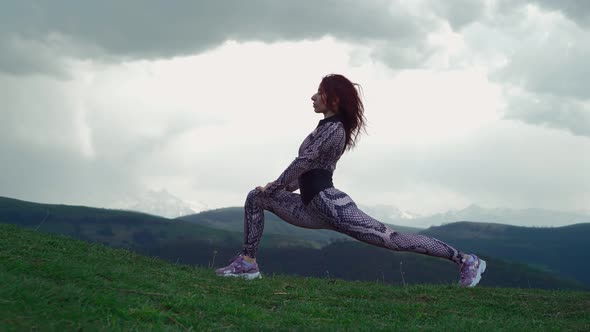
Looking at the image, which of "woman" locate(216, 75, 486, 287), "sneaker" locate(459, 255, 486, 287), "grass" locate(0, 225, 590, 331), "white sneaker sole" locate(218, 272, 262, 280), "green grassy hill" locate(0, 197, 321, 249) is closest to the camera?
"grass" locate(0, 225, 590, 331)

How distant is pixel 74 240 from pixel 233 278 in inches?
132

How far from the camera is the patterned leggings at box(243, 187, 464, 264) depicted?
32.1 feet

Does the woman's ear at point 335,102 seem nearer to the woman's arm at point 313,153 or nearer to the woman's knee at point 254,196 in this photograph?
the woman's arm at point 313,153

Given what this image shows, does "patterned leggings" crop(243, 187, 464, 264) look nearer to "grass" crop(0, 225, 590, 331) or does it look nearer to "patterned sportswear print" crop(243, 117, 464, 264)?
"patterned sportswear print" crop(243, 117, 464, 264)

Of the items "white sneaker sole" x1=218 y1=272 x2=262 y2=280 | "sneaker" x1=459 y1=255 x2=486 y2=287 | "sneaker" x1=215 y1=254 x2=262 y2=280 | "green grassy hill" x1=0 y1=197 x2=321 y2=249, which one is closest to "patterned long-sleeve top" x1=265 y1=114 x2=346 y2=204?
"sneaker" x1=215 y1=254 x2=262 y2=280

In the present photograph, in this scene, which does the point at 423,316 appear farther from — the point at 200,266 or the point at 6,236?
the point at 6,236

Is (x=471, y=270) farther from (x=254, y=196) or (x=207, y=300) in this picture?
(x=207, y=300)

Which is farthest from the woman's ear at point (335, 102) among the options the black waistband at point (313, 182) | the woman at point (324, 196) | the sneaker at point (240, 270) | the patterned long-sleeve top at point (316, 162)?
the sneaker at point (240, 270)

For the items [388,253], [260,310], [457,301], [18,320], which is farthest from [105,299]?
[388,253]

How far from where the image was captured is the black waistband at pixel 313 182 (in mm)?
9867

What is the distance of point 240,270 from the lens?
10.3m

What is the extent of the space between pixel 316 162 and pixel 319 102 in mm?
973

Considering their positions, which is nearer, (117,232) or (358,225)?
(358,225)

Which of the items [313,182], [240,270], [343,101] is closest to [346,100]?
[343,101]
